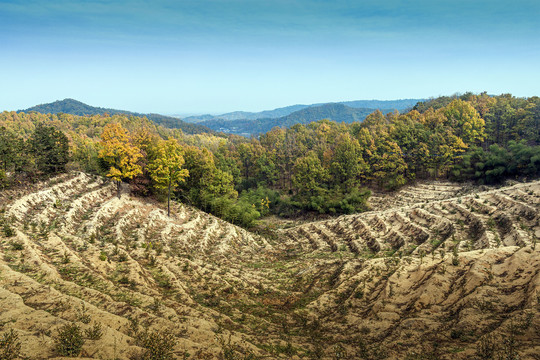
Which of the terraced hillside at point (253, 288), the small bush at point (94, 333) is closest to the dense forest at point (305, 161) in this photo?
the terraced hillside at point (253, 288)

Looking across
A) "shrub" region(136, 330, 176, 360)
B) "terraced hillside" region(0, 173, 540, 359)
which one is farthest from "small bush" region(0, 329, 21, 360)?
"shrub" region(136, 330, 176, 360)

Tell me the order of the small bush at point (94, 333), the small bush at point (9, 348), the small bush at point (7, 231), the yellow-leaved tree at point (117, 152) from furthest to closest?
the yellow-leaved tree at point (117, 152), the small bush at point (7, 231), the small bush at point (94, 333), the small bush at point (9, 348)

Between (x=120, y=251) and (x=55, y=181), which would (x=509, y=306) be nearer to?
(x=120, y=251)

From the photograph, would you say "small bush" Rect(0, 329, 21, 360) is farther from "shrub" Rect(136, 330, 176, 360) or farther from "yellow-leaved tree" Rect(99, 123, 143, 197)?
"yellow-leaved tree" Rect(99, 123, 143, 197)

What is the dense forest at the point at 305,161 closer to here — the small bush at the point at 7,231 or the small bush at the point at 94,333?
the small bush at the point at 7,231

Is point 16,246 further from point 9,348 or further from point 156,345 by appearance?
point 156,345

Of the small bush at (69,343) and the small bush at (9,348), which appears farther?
the small bush at (69,343)
